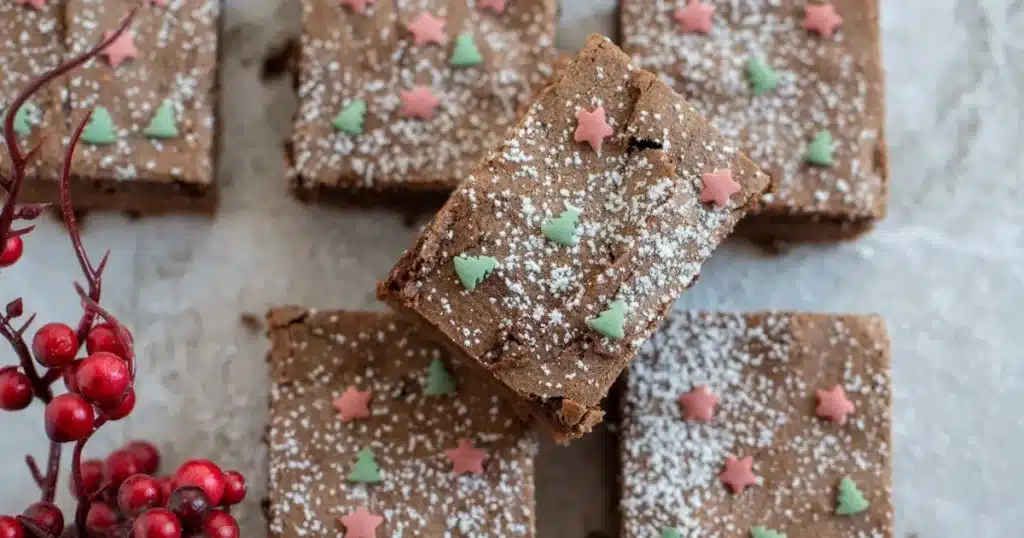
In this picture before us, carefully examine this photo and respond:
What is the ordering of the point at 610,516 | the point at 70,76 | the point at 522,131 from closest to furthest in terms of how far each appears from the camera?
the point at 522,131, the point at 70,76, the point at 610,516

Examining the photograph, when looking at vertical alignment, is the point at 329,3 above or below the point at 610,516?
Answer: above

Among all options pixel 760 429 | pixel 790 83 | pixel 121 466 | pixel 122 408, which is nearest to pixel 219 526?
pixel 122 408

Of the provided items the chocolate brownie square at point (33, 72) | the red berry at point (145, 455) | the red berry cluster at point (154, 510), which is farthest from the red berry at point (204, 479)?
the chocolate brownie square at point (33, 72)

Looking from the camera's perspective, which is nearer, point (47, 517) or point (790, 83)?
point (47, 517)

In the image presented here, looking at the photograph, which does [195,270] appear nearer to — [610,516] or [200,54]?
[200,54]

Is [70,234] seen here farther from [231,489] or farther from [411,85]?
[411,85]

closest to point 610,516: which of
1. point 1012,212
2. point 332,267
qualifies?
Result: point 332,267

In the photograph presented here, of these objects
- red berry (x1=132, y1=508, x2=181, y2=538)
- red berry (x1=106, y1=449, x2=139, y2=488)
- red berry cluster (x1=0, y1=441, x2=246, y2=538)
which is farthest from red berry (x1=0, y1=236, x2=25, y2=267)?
red berry (x1=106, y1=449, x2=139, y2=488)
